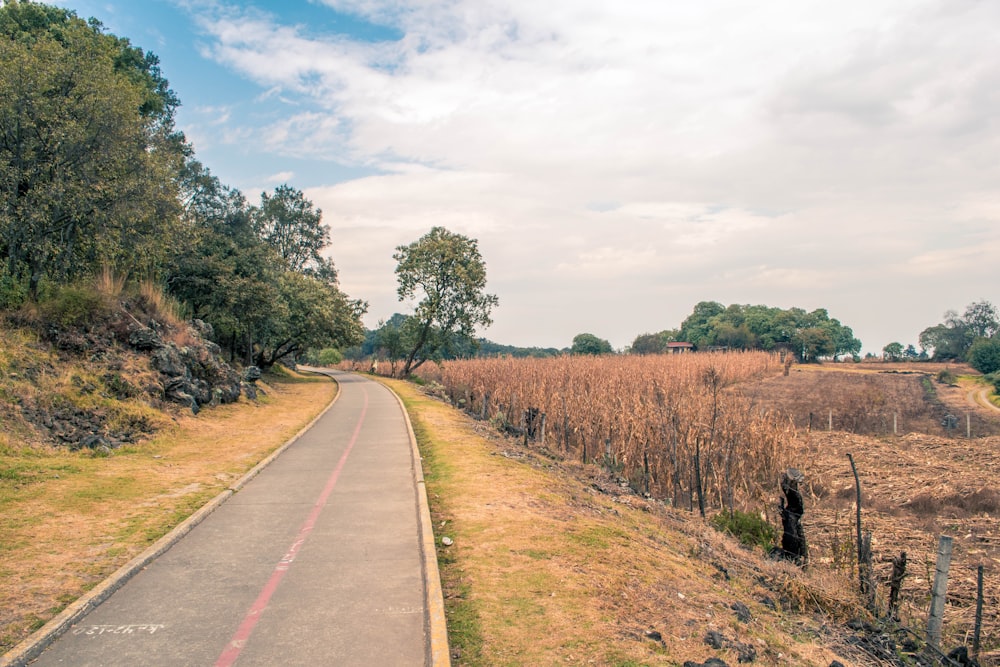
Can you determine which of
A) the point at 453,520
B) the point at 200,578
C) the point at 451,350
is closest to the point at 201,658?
the point at 200,578

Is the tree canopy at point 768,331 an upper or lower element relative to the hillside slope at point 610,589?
upper

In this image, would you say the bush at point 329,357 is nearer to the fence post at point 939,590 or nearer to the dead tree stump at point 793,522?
the dead tree stump at point 793,522

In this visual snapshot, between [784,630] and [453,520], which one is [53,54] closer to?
[453,520]

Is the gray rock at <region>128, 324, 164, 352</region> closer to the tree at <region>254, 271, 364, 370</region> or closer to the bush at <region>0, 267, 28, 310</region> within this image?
the bush at <region>0, 267, 28, 310</region>

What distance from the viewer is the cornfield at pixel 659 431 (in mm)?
15842

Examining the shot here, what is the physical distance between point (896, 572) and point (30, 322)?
859 inches

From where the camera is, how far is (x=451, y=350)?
184ft

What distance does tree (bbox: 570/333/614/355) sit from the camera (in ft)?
305

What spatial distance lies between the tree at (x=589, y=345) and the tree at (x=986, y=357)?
4359 centimetres

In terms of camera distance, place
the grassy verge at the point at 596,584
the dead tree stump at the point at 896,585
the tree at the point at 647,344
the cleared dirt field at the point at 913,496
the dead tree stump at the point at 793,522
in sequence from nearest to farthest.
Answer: the grassy verge at the point at 596,584, the dead tree stump at the point at 896,585, the cleared dirt field at the point at 913,496, the dead tree stump at the point at 793,522, the tree at the point at 647,344

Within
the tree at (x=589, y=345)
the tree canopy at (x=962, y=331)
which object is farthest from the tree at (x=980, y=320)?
the tree at (x=589, y=345)

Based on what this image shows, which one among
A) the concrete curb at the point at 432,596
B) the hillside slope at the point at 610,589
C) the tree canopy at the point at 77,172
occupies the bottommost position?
the hillside slope at the point at 610,589

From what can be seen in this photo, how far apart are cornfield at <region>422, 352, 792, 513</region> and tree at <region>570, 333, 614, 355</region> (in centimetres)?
6237

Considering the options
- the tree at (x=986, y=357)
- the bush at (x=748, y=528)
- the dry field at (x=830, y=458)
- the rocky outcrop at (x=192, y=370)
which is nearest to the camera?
the dry field at (x=830, y=458)
